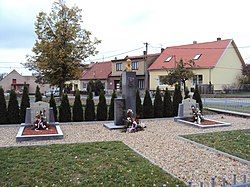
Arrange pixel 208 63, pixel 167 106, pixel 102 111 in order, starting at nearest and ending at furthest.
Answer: pixel 102 111
pixel 167 106
pixel 208 63

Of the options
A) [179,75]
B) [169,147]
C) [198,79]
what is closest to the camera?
[169,147]

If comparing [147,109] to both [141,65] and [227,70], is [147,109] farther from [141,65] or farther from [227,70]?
[141,65]

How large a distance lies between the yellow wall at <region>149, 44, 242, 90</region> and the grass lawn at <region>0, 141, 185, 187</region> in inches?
1304

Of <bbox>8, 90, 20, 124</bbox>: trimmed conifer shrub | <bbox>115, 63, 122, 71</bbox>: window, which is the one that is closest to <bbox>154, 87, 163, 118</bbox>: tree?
<bbox>8, 90, 20, 124</bbox>: trimmed conifer shrub

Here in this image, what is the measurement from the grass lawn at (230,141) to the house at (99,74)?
42141 mm

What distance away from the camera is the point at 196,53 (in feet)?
143

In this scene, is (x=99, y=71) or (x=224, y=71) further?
(x=99, y=71)

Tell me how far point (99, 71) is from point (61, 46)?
1239 inches

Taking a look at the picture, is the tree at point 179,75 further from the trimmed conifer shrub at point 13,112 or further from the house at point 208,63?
the trimmed conifer shrub at point 13,112

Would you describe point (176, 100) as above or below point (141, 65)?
below

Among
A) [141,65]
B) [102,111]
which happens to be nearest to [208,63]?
[141,65]

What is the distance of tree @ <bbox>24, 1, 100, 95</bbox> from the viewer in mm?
25500

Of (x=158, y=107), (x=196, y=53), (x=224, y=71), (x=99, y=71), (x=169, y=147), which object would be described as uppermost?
(x=196, y=53)

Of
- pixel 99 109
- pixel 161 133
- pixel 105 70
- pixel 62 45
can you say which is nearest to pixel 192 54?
pixel 105 70
